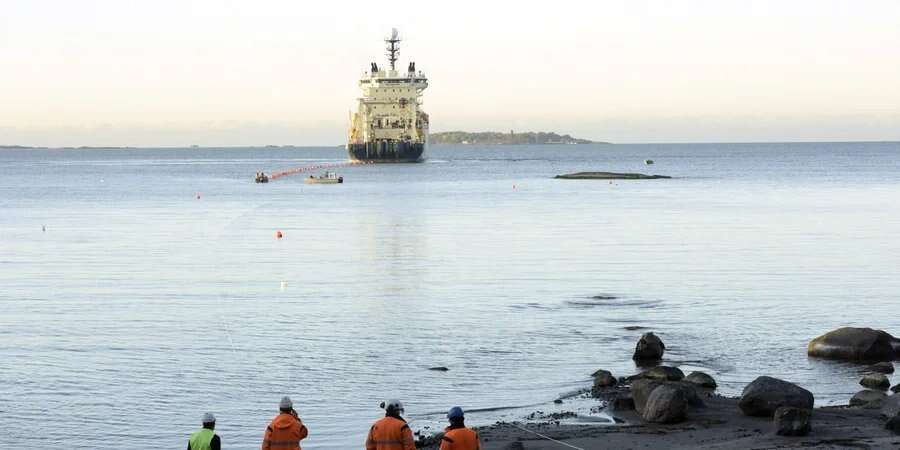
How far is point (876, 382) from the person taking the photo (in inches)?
1027

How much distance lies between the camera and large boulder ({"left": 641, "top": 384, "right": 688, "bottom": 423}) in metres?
22.6

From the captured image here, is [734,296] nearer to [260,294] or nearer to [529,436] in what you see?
[260,294]

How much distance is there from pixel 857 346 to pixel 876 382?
11.4 ft

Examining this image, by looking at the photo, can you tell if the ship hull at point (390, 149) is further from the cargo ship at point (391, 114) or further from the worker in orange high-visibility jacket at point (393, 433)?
the worker in orange high-visibility jacket at point (393, 433)

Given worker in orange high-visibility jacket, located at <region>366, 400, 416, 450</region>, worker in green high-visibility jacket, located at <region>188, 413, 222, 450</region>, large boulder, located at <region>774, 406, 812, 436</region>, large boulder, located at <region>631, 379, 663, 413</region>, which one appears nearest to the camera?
worker in orange high-visibility jacket, located at <region>366, 400, 416, 450</region>

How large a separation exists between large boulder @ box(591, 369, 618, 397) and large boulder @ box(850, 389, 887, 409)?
4759mm

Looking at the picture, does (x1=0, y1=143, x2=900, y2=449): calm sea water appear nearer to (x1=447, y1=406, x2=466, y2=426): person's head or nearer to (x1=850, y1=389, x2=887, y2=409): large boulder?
(x1=850, y1=389, x2=887, y2=409): large boulder

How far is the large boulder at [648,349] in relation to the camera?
29672mm

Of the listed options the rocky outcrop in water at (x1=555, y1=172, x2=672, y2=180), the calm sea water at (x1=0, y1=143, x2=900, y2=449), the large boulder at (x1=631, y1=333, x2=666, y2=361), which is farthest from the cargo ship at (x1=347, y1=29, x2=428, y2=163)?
the large boulder at (x1=631, y1=333, x2=666, y2=361)

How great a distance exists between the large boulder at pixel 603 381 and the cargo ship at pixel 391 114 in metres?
165

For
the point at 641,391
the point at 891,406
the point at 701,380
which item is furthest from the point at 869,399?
the point at 641,391

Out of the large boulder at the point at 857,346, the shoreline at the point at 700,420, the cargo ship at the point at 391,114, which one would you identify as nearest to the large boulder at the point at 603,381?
the shoreline at the point at 700,420

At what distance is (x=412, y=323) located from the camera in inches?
1416

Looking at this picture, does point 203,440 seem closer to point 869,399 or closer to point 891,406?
point 891,406
